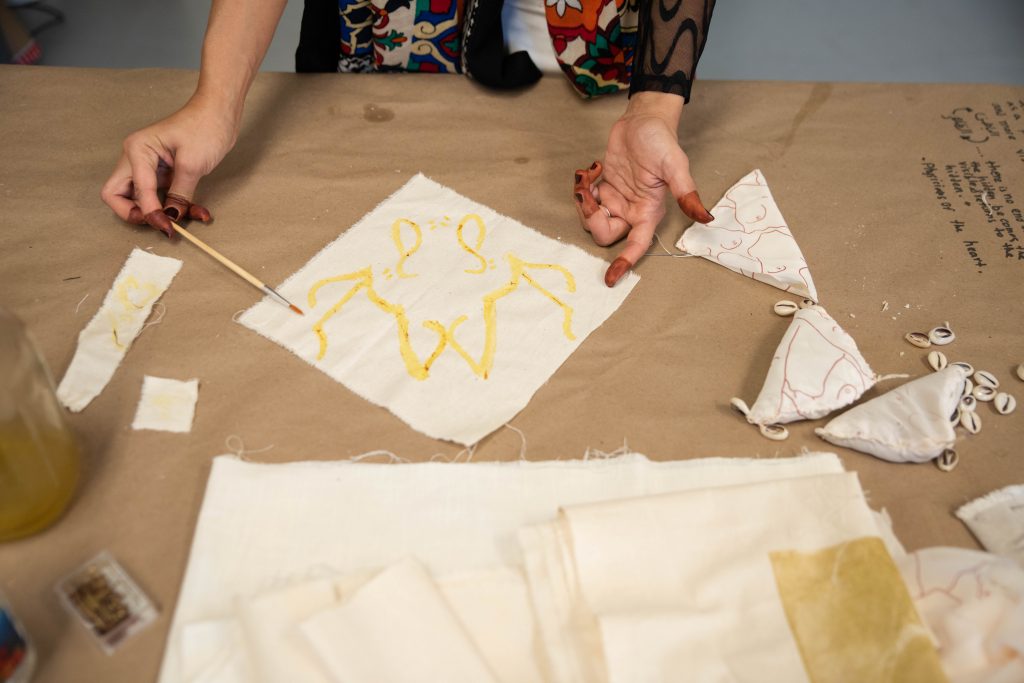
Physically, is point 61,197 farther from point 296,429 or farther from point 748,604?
point 748,604

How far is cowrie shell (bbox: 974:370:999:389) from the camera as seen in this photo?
893 mm

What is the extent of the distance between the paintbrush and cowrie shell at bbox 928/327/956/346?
0.73 metres

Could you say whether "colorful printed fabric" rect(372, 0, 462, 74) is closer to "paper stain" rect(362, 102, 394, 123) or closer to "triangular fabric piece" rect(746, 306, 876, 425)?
"paper stain" rect(362, 102, 394, 123)

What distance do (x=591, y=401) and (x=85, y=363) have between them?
54 centimetres

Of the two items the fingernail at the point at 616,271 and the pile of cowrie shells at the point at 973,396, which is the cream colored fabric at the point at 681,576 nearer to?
the pile of cowrie shells at the point at 973,396

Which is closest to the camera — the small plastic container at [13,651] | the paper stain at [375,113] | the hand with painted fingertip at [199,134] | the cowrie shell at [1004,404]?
the small plastic container at [13,651]

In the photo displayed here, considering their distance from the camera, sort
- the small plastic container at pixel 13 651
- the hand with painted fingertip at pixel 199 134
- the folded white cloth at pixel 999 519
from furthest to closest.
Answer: the hand with painted fingertip at pixel 199 134, the folded white cloth at pixel 999 519, the small plastic container at pixel 13 651

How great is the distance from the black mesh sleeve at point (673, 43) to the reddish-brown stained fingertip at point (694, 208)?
0.18 m

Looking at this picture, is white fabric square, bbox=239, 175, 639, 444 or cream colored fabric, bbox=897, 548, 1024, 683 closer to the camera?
cream colored fabric, bbox=897, 548, 1024, 683

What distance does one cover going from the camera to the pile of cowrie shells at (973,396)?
0.86 metres

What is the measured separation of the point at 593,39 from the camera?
1207 mm

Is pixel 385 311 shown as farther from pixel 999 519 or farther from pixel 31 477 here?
pixel 999 519

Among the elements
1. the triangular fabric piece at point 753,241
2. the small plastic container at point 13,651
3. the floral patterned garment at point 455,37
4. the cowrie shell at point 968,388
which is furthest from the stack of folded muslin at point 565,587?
the floral patterned garment at point 455,37

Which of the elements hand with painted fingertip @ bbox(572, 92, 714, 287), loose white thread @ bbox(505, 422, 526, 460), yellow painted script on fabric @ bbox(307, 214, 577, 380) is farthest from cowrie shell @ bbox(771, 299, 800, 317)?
loose white thread @ bbox(505, 422, 526, 460)
